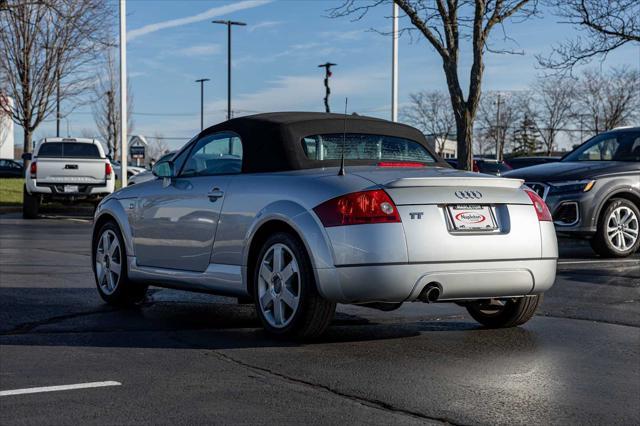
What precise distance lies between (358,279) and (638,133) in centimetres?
888

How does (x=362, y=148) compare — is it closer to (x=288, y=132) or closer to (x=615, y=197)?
(x=288, y=132)

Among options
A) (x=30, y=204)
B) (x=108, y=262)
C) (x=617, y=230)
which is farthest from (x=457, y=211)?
(x=30, y=204)

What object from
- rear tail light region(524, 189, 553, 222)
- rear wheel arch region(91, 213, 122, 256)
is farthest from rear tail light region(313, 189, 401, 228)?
rear wheel arch region(91, 213, 122, 256)

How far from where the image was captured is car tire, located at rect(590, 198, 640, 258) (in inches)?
512

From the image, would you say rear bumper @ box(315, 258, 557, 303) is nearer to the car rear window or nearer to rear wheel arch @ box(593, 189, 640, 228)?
rear wheel arch @ box(593, 189, 640, 228)

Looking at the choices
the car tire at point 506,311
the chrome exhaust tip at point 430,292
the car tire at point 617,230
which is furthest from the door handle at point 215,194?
A: the car tire at point 617,230

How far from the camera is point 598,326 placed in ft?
24.4

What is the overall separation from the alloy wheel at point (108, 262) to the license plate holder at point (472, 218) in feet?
10.7

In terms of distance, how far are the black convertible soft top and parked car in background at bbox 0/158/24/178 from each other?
204 feet

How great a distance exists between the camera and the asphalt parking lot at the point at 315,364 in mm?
4656

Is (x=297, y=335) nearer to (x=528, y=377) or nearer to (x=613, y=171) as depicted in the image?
(x=528, y=377)

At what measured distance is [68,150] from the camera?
23391mm

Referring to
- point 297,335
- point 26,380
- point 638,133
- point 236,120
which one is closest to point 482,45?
point 638,133

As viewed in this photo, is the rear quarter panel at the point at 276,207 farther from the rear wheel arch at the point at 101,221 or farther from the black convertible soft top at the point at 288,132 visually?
the rear wheel arch at the point at 101,221
